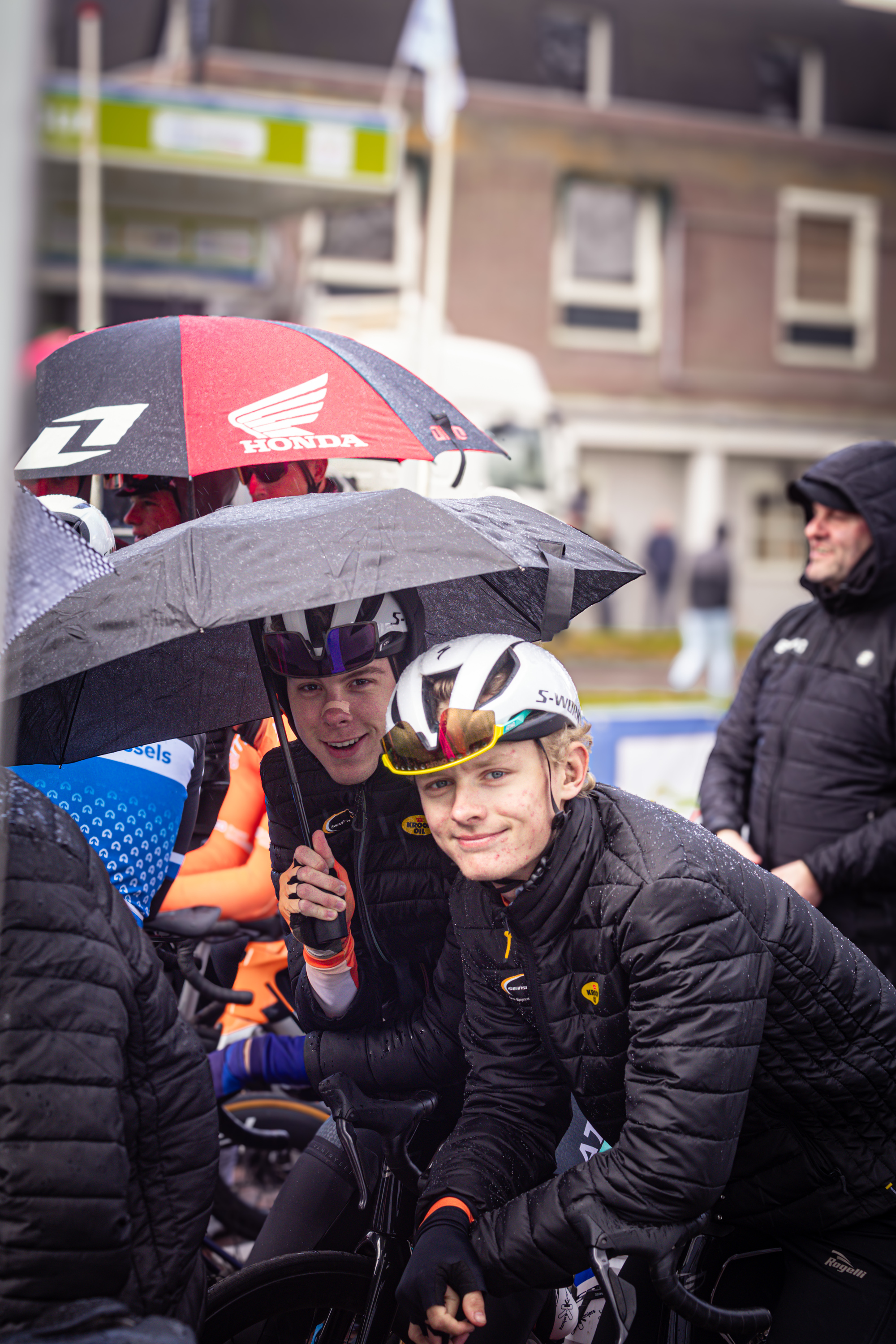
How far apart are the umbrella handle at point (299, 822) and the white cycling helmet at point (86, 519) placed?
34 centimetres

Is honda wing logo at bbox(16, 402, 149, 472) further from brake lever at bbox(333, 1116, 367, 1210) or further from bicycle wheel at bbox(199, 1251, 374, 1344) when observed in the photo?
bicycle wheel at bbox(199, 1251, 374, 1344)

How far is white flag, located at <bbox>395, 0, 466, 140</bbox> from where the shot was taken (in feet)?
36.7

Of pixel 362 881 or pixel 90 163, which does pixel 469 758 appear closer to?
pixel 362 881

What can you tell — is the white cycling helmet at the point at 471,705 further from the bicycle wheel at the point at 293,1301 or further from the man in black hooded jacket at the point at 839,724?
the man in black hooded jacket at the point at 839,724

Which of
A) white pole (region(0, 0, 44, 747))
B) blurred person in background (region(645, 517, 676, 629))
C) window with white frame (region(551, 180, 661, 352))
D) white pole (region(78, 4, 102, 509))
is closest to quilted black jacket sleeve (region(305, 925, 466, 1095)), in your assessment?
white pole (region(0, 0, 44, 747))

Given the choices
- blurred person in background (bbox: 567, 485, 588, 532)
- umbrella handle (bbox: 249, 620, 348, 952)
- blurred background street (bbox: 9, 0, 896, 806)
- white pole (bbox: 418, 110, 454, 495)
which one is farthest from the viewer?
blurred background street (bbox: 9, 0, 896, 806)

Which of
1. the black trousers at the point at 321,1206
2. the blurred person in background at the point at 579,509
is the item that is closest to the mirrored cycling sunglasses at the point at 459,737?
the black trousers at the point at 321,1206

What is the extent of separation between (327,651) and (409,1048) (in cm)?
82

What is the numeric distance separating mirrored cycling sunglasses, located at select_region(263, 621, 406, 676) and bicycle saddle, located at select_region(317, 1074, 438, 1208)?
804mm

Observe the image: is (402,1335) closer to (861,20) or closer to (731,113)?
(731,113)

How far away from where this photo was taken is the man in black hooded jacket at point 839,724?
3570 mm

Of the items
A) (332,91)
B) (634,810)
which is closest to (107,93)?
(332,91)

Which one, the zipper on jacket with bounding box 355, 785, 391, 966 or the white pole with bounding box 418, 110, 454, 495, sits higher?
the white pole with bounding box 418, 110, 454, 495

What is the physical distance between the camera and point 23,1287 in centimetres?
149
